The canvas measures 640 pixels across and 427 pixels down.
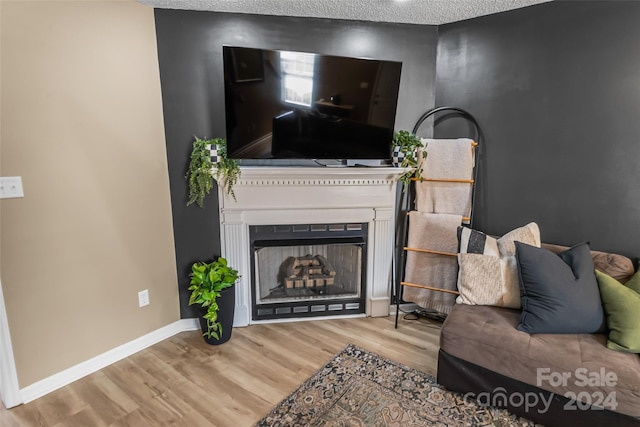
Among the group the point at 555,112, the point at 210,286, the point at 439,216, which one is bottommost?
the point at 210,286

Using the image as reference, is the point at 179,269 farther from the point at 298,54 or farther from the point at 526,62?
the point at 526,62

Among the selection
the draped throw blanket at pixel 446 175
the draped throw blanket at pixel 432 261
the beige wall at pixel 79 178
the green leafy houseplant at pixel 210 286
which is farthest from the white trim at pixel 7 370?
the draped throw blanket at pixel 446 175

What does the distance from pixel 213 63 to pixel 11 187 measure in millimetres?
1446

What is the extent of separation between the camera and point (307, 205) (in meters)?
2.71

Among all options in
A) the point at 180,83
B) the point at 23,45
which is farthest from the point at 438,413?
Answer: the point at 23,45

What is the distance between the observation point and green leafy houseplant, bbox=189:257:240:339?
2.41 meters

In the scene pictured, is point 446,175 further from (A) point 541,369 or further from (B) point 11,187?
(B) point 11,187

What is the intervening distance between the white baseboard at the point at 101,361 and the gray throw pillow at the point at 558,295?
7.69 feet

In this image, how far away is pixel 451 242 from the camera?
8.65 feet

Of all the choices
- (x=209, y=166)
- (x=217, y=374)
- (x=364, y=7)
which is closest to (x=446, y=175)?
(x=364, y=7)

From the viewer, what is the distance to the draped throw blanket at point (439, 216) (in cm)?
261

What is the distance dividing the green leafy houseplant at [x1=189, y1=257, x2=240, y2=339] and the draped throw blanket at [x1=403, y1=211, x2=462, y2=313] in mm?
1409

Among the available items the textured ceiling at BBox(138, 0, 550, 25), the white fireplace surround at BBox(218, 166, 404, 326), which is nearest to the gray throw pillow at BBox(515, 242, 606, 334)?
the white fireplace surround at BBox(218, 166, 404, 326)

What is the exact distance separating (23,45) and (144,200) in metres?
1.05
